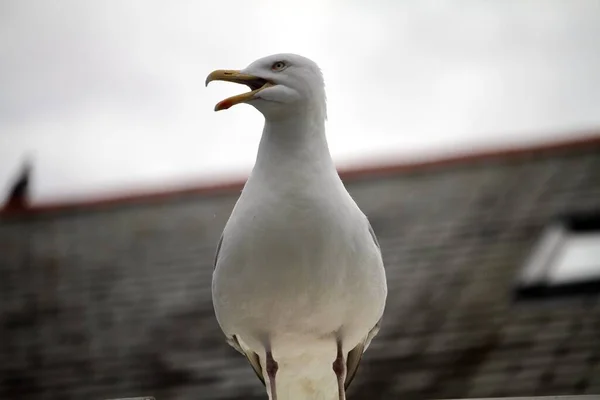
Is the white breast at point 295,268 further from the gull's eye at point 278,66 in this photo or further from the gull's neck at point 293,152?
the gull's eye at point 278,66

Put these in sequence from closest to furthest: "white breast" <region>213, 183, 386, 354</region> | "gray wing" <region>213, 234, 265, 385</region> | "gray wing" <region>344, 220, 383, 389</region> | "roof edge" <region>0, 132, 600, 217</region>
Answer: "white breast" <region>213, 183, 386, 354</region> < "gray wing" <region>213, 234, 265, 385</region> < "gray wing" <region>344, 220, 383, 389</region> < "roof edge" <region>0, 132, 600, 217</region>

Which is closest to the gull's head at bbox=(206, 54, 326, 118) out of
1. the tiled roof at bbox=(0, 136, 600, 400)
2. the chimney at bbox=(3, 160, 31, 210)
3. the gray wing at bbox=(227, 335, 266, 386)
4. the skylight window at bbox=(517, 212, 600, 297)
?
the gray wing at bbox=(227, 335, 266, 386)

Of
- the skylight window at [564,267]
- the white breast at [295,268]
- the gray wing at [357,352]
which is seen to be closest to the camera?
the white breast at [295,268]

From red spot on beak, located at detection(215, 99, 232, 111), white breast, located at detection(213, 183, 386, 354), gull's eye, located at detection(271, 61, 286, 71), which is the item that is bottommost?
white breast, located at detection(213, 183, 386, 354)

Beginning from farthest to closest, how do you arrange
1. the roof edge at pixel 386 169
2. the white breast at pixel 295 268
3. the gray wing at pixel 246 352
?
the roof edge at pixel 386 169 < the gray wing at pixel 246 352 < the white breast at pixel 295 268

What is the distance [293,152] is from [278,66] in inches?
7.8

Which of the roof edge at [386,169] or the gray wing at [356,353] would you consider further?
the roof edge at [386,169]

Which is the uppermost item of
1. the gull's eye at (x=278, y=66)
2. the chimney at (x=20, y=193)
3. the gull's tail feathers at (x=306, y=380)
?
the gull's eye at (x=278, y=66)

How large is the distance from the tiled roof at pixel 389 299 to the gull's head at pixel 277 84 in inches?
119

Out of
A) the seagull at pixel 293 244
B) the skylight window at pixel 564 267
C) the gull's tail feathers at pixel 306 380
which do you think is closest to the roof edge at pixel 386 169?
the skylight window at pixel 564 267

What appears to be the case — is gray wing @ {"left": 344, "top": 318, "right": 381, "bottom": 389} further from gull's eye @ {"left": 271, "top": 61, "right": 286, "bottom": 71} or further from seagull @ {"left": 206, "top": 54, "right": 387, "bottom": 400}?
gull's eye @ {"left": 271, "top": 61, "right": 286, "bottom": 71}

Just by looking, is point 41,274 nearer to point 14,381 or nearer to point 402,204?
point 14,381

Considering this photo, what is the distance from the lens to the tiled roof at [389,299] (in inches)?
197

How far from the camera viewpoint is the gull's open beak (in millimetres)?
2010
